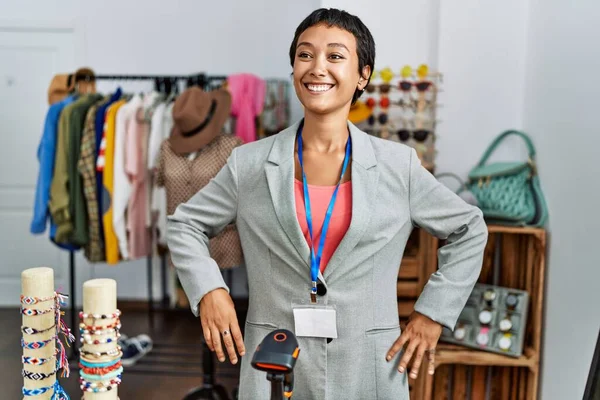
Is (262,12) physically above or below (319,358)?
above

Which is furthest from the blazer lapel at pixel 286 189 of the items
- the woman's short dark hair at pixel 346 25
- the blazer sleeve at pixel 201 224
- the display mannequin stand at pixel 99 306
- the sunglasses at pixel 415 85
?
the sunglasses at pixel 415 85

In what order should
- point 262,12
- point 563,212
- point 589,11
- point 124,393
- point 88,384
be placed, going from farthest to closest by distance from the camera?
point 262,12 → point 124,393 → point 563,212 → point 589,11 → point 88,384

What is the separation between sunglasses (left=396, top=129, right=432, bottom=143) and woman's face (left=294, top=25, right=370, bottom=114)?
1293 mm

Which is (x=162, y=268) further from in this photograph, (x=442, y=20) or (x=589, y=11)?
(x=589, y=11)

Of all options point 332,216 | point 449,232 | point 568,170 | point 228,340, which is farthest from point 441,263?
point 568,170

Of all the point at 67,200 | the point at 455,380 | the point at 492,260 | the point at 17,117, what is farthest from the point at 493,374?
the point at 17,117

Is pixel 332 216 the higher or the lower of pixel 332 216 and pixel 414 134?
the lower

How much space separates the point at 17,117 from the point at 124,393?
2.65 m

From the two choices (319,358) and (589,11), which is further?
(589,11)

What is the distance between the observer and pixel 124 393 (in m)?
3.26

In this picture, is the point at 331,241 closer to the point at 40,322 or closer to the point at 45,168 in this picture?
the point at 40,322

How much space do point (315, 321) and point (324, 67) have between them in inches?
22.3

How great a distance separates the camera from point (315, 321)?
1.38 meters

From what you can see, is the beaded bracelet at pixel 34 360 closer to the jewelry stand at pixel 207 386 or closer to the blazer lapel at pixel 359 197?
the blazer lapel at pixel 359 197
